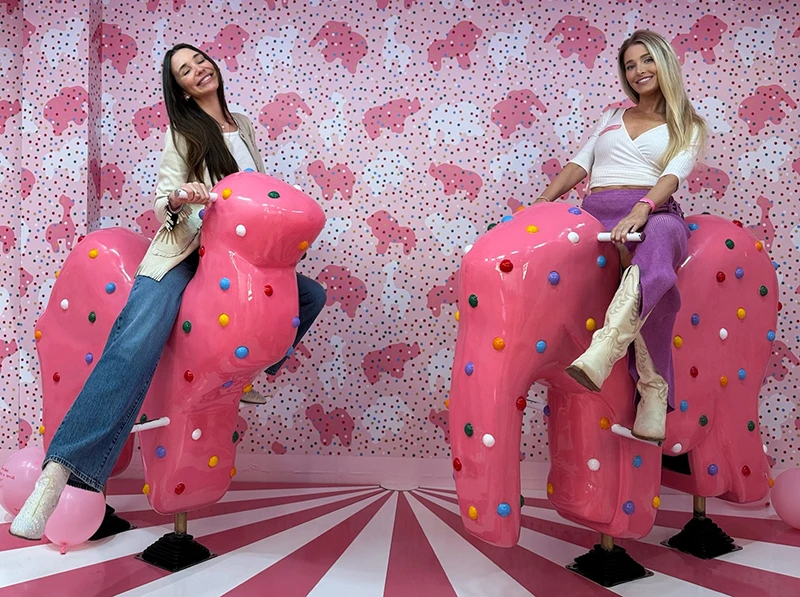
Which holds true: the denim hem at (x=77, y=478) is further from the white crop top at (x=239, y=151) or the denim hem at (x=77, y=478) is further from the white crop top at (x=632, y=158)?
the white crop top at (x=632, y=158)

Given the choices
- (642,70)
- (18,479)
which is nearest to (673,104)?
(642,70)

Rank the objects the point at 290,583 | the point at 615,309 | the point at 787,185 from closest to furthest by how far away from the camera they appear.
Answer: the point at 615,309, the point at 290,583, the point at 787,185

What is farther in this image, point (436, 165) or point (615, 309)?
point (436, 165)

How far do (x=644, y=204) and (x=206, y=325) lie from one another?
4.77ft

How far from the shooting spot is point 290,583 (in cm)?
224

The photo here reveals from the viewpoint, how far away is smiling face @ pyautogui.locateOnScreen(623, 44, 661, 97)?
8.04 ft

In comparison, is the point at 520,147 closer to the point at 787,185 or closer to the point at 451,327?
the point at 451,327

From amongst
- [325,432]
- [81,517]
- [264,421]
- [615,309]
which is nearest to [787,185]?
[615,309]

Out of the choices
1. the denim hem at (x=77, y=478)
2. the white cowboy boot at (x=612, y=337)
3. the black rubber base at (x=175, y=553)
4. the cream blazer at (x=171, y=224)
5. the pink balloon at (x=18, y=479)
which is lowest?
the black rubber base at (x=175, y=553)

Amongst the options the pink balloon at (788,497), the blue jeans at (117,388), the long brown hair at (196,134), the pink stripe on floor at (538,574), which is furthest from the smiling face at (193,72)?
the pink balloon at (788,497)

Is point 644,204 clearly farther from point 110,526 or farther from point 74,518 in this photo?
point 110,526

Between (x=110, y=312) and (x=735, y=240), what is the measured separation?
224cm

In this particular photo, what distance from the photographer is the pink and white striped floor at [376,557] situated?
87.5 inches

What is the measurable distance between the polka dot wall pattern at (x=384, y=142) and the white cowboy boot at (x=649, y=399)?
1212mm
